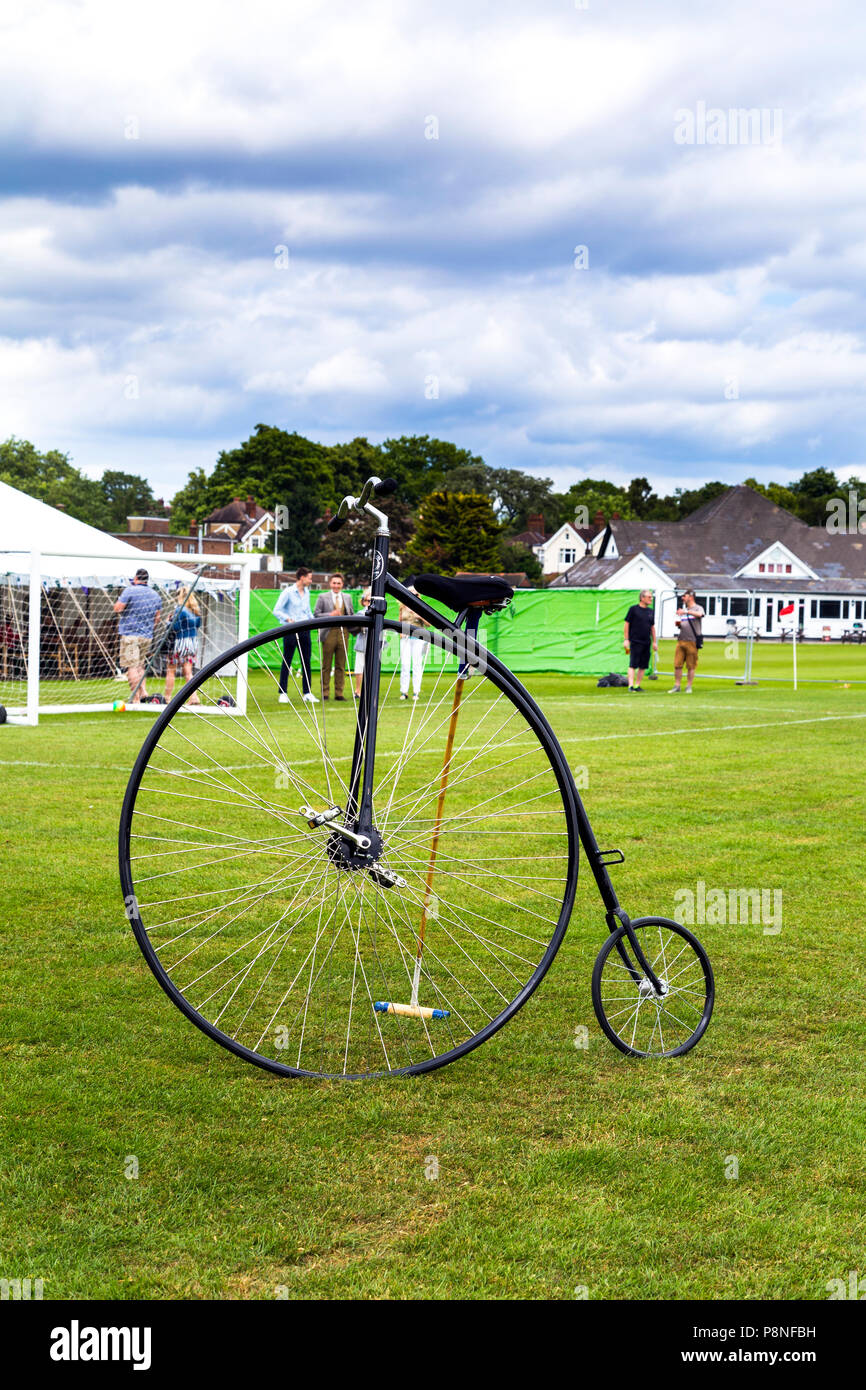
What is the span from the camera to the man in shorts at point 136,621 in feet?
61.9

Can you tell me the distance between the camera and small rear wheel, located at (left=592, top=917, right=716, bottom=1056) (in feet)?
14.3

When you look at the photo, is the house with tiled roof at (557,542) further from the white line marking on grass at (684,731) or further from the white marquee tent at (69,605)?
the white line marking on grass at (684,731)

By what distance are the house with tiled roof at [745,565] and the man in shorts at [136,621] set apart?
66.1 metres

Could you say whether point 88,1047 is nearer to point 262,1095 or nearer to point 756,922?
point 262,1095

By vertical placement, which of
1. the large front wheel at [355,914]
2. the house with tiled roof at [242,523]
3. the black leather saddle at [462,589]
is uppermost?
the house with tiled roof at [242,523]

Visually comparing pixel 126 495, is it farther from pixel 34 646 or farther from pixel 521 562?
pixel 34 646

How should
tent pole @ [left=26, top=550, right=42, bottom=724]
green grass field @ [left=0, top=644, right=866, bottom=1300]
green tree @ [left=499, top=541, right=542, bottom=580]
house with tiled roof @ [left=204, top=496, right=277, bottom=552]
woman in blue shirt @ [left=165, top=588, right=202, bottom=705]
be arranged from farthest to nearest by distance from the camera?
green tree @ [left=499, top=541, right=542, bottom=580]
house with tiled roof @ [left=204, top=496, right=277, bottom=552]
woman in blue shirt @ [left=165, top=588, right=202, bottom=705]
tent pole @ [left=26, top=550, right=42, bottom=724]
green grass field @ [left=0, top=644, right=866, bottom=1300]

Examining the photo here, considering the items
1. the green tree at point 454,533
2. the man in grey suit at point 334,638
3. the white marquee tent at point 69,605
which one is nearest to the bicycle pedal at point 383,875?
the man in grey suit at point 334,638

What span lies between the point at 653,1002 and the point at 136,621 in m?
15.3

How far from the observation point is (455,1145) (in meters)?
3.62

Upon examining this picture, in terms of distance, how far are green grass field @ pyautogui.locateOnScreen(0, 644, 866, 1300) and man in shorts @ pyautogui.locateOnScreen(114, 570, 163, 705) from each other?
12742 millimetres

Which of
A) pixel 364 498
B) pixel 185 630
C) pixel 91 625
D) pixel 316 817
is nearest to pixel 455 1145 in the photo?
pixel 316 817

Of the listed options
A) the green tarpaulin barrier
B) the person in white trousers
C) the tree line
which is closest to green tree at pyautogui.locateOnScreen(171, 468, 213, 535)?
the tree line

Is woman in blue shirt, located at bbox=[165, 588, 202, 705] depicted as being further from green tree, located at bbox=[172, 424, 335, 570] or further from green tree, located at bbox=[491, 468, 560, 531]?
green tree, located at bbox=[491, 468, 560, 531]
